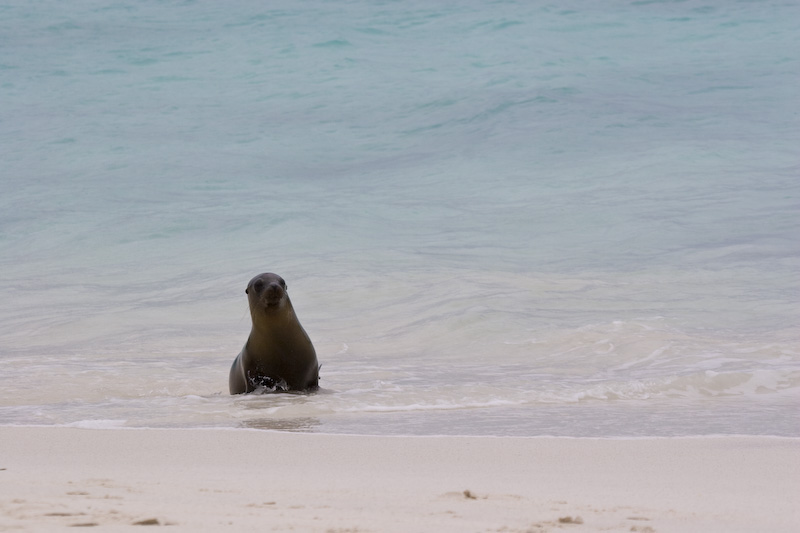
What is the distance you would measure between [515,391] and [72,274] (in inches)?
368

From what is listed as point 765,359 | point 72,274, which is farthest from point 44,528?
point 72,274

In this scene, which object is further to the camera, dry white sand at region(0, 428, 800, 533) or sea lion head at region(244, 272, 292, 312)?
sea lion head at region(244, 272, 292, 312)

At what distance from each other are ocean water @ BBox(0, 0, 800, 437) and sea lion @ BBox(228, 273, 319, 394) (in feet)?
0.96

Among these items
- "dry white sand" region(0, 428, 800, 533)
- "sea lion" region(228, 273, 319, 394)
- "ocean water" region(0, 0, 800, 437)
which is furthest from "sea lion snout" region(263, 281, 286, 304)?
"dry white sand" region(0, 428, 800, 533)

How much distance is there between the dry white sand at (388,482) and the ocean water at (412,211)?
1.97 feet

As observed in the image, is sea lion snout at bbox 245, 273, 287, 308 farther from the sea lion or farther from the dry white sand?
the dry white sand

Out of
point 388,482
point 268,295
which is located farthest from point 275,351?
point 388,482

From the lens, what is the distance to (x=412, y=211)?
712 inches

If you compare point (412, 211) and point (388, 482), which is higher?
point (388, 482)

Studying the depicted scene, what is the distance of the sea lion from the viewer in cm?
739

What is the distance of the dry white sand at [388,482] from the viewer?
329cm

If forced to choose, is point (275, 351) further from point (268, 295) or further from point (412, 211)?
point (412, 211)

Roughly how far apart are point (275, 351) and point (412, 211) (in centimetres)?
1080

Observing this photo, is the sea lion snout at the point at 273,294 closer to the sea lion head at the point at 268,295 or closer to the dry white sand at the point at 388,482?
the sea lion head at the point at 268,295
